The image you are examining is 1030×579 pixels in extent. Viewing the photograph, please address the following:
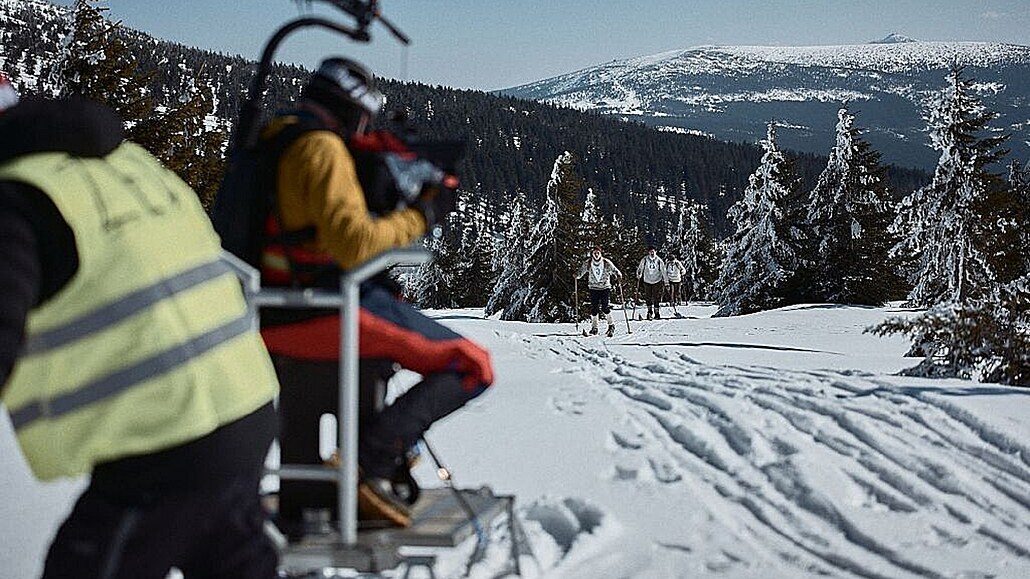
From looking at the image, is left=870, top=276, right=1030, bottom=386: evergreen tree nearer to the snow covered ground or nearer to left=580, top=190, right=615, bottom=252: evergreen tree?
Result: the snow covered ground

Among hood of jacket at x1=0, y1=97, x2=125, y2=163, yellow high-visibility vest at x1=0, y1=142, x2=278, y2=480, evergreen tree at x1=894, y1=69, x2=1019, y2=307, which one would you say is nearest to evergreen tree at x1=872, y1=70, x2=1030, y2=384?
evergreen tree at x1=894, y1=69, x2=1019, y2=307

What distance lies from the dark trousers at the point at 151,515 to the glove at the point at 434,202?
1.50m

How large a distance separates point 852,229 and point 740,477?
34976 millimetres

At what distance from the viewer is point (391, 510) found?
3.48 meters

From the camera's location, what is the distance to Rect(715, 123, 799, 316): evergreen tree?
40.5 metres

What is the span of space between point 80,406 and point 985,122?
34382 millimetres

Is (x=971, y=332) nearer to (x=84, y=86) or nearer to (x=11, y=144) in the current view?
(x=11, y=144)

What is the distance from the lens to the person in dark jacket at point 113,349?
1.70 m

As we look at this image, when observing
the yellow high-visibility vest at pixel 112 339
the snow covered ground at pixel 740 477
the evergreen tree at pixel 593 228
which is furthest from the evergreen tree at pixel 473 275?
the yellow high-visibility vest at pixel 112 339

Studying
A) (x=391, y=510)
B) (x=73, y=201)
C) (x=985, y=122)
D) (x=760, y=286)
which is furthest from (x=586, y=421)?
(x=760, y=286)

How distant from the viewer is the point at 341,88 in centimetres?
354

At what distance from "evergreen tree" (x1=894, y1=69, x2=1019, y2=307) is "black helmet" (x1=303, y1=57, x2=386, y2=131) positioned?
30.9 m

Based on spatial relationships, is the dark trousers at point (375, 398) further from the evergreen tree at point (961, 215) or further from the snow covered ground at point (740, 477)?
the evergreen tree at point (961, 215)

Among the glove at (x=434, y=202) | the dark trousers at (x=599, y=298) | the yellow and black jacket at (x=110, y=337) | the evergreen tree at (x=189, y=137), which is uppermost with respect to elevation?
the evergreen tree at (x=189, y=137)
